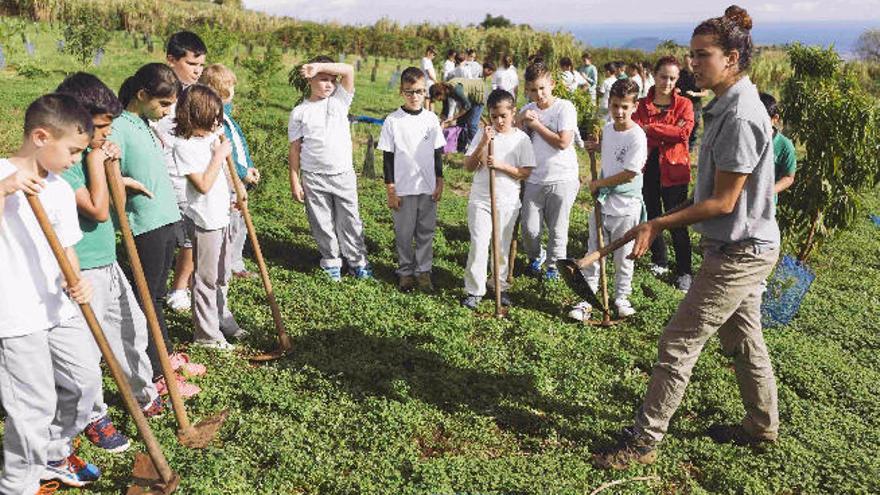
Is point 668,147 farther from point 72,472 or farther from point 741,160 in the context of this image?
point 72,472

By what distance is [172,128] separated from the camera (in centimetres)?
452

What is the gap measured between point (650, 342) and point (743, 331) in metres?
1.76

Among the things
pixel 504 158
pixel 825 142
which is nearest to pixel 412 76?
pixel 504 158

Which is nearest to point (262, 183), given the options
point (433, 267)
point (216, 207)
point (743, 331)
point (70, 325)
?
point (433, 267)

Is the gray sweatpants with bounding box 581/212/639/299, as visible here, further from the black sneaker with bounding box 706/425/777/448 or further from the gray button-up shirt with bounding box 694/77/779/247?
the gray button-up shirt with bounding box 694/77/779/247

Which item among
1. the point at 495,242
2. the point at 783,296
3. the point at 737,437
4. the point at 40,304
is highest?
the point at 40,304

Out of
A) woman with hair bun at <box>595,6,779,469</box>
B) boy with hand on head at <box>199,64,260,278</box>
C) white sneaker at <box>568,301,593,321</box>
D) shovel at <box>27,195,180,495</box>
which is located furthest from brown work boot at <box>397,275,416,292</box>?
shovel at <box>27,195,180,495</box>

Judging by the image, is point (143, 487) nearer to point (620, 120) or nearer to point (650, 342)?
point (650, 342)

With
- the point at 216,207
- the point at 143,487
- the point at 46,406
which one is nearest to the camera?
the point at 46,406

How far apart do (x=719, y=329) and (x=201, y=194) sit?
3.51 m

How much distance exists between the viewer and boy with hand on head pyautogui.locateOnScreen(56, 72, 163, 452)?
3.25m

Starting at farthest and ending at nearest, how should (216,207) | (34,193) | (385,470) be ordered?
(216,207), (385,470), (34,193)

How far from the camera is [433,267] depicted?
686 centimetres

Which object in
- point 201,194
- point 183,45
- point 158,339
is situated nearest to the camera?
point 158,339
